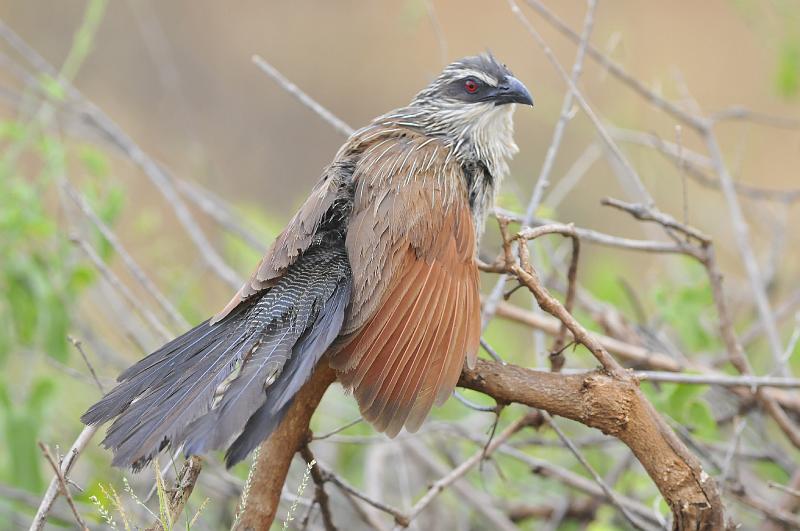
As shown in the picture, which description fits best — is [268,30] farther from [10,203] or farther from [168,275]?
[10,203]

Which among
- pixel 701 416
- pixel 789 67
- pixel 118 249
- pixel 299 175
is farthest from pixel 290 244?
pixel 299 175

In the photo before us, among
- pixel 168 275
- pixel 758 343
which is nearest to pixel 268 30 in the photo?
pixel 168 275

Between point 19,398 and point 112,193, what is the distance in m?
0.71

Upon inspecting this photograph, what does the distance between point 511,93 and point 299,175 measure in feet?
15.4

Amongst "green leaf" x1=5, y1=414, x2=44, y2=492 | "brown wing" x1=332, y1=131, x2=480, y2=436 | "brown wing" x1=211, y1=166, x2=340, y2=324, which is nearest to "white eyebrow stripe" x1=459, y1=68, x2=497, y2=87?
"brown wing" x1=332, y1=131, x2=480, y2=436

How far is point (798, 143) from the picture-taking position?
626cm

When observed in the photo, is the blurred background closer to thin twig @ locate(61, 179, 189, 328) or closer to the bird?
thin twig @ locate(61, 179, 189, 328)

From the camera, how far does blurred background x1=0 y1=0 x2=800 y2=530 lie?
2.63 m

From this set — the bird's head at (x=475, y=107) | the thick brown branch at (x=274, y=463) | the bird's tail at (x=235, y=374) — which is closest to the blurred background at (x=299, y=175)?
the bird's tail at (x=235, y=374)

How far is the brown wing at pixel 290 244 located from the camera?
1864 mm

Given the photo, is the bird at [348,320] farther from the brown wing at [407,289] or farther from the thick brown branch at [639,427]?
the thick brown branch at [639,427]

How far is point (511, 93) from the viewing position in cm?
242

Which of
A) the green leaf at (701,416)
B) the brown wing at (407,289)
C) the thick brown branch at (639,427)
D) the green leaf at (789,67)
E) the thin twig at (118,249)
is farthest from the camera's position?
the green leaf at (789,67)

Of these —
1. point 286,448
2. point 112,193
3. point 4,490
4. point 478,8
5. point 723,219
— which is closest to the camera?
point 286,448
